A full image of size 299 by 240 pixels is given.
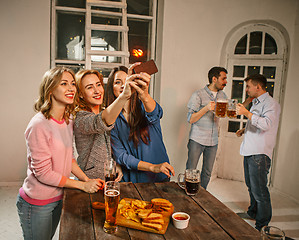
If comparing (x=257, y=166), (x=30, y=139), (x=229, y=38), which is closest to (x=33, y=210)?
(x=30, y=139)

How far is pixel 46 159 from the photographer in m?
1.55

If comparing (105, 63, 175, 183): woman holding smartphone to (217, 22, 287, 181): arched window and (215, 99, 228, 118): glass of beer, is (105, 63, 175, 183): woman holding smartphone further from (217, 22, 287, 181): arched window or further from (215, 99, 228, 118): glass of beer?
(217, 22, 287, 181): arched window

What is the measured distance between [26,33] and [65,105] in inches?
95.2

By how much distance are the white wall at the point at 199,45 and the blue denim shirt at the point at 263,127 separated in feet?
3.91

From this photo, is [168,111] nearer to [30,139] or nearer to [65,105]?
[65,105]

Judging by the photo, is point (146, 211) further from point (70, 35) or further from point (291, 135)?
point (70, 35)

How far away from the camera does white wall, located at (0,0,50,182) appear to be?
3531 millimetres

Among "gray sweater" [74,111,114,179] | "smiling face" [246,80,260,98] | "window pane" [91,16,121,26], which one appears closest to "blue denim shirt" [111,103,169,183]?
"gray sweater" [74,111,114,179]

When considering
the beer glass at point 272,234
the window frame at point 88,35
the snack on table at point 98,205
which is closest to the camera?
the beer glass at point 272,234

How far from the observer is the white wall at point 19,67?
353 cm

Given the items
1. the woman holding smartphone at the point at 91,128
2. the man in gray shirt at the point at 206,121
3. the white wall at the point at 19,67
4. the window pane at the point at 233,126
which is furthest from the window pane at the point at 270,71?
the white wall at the point at 19,67

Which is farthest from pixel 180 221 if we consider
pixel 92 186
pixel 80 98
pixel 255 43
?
pixel 255 43

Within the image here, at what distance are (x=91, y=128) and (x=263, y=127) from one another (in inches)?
77.4

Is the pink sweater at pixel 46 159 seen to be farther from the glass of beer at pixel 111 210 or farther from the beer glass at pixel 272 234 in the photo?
the beer glass at pixel 272 234
